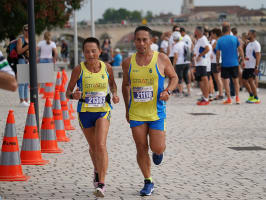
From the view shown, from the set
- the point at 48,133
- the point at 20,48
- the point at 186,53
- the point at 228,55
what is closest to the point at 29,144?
the point at 48,133

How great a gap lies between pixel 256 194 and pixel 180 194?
75 cm

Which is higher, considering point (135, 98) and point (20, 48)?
point (20, 48)

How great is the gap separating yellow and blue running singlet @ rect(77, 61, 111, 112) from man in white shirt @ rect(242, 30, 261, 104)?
419 inches

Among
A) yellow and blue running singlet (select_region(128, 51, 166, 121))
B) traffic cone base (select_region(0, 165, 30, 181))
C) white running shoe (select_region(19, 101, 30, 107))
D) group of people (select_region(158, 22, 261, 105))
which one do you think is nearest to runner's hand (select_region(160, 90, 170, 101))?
yellow and blue running singlet (select_region(128, 51, 166, 121))

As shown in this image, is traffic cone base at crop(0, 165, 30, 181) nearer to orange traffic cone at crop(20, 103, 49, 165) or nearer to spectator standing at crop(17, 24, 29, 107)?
orange traffic cone at crop(20, 103, 49, 165)

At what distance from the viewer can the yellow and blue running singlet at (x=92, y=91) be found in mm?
6871

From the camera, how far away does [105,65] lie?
7.11 m

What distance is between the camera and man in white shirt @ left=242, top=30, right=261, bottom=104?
17.2 metres

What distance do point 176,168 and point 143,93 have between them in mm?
1837

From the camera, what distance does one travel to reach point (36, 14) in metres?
33.9

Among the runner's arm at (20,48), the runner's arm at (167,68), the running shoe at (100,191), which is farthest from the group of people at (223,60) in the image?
the running shoe at (100,191)

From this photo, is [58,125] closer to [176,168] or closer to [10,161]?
[176,168]

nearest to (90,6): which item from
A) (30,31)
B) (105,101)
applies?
(30,31)

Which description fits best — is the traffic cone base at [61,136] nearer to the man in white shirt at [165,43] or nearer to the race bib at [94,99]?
the race bib at [94,99]
